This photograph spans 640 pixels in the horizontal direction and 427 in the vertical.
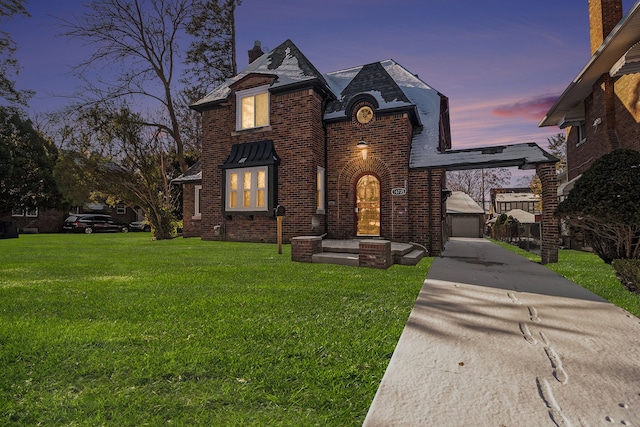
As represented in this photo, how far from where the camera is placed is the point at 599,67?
9.99 meters

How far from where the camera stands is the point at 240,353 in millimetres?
2500

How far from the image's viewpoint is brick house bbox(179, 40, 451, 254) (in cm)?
1065

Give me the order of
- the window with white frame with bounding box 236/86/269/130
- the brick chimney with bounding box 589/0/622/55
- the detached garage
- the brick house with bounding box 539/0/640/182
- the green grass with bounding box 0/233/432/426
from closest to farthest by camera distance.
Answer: the green grass with bounding box 0/233/432/426 → the brick house with bounding box 539/0/640/182 → the brick chimney with bounding box 589/0/622/55 → the window with white frame with bounding box 236/86/269/130 → the detached garage

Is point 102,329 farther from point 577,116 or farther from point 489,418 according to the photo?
point 577,116

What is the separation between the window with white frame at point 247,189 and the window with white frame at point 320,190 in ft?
6.47

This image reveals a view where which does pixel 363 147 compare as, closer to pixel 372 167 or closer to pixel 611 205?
pixel 372 167

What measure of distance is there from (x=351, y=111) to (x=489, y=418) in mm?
11029

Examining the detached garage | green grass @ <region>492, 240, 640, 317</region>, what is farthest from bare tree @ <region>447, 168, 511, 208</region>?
green grass @ <region>492, 240, 640, 317</region>

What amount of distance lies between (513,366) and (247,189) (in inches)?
437

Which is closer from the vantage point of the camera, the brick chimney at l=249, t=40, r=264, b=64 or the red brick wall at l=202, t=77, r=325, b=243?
the red brick wall at l=202, t=77, r=325, b=243

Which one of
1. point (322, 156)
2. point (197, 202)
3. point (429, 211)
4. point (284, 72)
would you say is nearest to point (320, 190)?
point (322, 156)

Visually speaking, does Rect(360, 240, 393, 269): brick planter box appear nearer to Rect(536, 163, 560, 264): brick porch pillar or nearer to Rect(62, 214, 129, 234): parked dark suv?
Rect(536, 163, 560, 264): brick porch pillar

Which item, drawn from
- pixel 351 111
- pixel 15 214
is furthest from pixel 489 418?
pixel 15 214

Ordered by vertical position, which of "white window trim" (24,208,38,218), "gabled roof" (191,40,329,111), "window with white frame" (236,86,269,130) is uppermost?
"gabled roof" (191,40,329,111)
